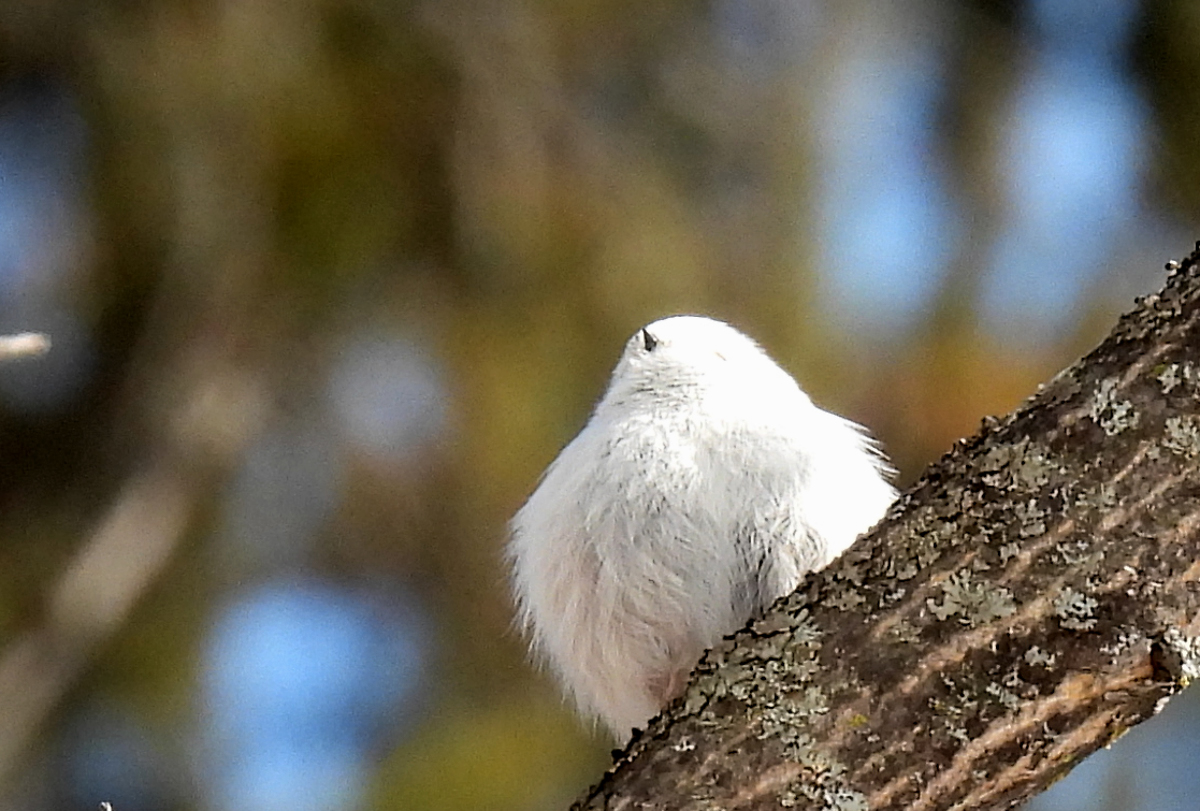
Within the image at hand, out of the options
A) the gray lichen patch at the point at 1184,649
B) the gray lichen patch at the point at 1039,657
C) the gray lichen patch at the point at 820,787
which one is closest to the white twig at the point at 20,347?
the gray lichen patch at the point at 820,787

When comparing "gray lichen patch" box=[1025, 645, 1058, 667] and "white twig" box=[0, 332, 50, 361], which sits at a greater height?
"white twig" box=[0, 332, 50, 361]

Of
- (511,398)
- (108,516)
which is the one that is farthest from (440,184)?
(108,516)

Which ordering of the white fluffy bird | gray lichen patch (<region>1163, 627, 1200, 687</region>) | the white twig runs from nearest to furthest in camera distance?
the white twig < gray lichen patch (<region>1163, 627, 1200, 687</region>) < the white fluffy bird

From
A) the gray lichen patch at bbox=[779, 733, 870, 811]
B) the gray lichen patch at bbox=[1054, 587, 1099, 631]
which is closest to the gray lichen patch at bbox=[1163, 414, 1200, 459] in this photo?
the gray lichen patch at bbox=[1054, 587, 1099, 631]

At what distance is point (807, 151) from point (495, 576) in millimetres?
1598

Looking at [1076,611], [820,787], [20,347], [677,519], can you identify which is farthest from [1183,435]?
[20,347]

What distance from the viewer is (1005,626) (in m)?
1.34

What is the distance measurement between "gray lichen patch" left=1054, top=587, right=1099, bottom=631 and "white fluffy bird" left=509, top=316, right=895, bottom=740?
49cm

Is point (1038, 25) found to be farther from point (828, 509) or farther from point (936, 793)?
point (936, 793)

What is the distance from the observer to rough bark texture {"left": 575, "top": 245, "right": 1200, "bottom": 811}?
4.32 ft

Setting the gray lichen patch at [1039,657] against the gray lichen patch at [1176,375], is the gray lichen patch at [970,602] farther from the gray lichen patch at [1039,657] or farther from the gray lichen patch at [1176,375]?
the gray lichen patch at [1176,375]

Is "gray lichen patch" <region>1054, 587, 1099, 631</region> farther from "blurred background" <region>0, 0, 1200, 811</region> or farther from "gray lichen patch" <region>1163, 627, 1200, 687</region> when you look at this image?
"blurred background" <region>0, 0, 1200, 811</region>

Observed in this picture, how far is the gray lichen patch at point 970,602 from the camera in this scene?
52.8 inches

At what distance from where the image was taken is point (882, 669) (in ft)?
4.50
